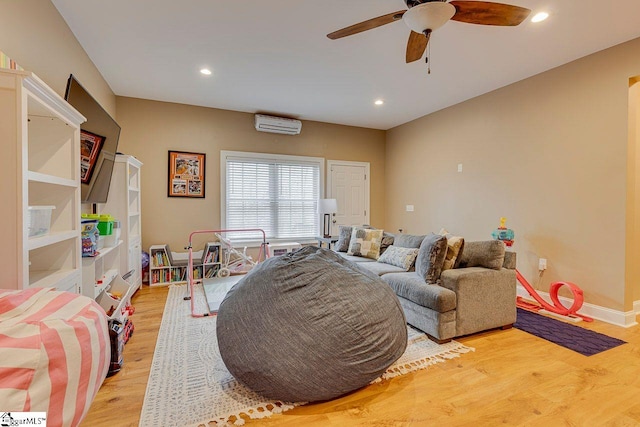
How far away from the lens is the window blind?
16.9ft

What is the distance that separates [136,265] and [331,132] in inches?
156

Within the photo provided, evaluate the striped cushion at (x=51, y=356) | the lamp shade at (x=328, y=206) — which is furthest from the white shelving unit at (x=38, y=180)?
the lamp shade at (x=328, y=206)

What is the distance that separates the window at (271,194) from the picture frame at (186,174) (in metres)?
0.34

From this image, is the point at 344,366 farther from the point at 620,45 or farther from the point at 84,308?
the point at 620,45

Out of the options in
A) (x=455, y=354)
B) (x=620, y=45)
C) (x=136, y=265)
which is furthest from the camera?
(x=136, y=265)

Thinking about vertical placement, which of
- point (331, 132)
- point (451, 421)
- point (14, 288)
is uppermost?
point (331, 132)

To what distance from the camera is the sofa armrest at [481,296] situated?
2602 millimetres

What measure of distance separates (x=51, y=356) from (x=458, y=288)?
2.63m

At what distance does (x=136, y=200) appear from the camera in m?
4.20

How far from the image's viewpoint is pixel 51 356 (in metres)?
0.75

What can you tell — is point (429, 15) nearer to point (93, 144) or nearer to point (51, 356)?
point (51, 356)

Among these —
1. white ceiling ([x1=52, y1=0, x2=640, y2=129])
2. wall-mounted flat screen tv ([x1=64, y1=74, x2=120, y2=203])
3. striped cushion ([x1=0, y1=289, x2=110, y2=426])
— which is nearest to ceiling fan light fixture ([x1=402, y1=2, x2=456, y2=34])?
white ceiling ([x1=52, y1=0, x2=640, y2=129])

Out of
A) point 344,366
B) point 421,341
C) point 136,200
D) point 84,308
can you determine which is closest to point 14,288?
point 84,308

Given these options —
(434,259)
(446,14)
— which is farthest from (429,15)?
(434,259)
